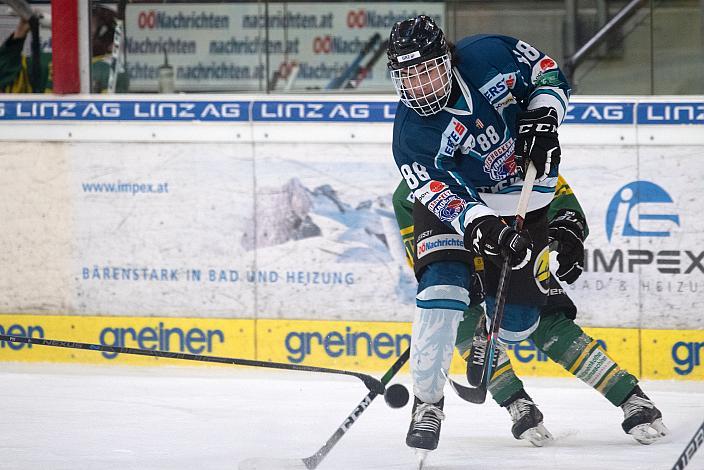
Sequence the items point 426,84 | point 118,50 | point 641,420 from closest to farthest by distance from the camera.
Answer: point 426,84 < point 641,420 < point 118,50

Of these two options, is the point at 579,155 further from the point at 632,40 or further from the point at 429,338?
the point at 429,338

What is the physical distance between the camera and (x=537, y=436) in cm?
329

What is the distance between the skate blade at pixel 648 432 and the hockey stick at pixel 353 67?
2138 millimetres

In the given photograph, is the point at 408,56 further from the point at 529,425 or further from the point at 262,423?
the point at 262,423

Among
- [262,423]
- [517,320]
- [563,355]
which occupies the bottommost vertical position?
[262,423]

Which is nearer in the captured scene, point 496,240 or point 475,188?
point 496,240

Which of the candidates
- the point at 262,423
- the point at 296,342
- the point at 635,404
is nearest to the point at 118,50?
the point at 296,342

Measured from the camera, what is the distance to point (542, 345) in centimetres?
331

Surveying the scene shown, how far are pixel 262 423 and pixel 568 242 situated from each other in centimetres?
110

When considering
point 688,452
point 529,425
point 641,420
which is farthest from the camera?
point 529,425

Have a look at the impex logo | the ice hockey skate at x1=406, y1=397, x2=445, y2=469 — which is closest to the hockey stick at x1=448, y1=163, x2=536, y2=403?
the ice hockey skate at x1=406, y1=397, x2=445, y2=469


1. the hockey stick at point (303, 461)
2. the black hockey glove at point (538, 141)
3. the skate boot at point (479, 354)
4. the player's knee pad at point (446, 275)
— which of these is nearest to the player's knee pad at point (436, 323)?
the player's knee pad at point (446, 275)

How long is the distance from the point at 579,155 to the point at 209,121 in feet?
4.54

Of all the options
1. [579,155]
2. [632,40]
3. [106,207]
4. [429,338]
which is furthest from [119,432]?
[632,40]
